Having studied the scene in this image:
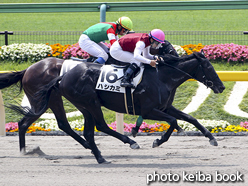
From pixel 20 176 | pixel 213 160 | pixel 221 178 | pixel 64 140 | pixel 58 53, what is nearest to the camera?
pixel 221 178

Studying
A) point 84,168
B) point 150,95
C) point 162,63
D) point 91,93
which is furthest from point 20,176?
point 162,63

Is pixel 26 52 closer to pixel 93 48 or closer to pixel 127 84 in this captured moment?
pixel 93 48

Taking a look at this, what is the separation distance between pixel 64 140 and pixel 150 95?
7.09 feet

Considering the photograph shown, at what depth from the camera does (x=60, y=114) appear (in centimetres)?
585

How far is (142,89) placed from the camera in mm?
5191

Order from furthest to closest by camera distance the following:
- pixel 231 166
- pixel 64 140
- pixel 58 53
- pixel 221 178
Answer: pixel 58 53 → pixel 64 140 → pixel 231 166 → pixel 221 178

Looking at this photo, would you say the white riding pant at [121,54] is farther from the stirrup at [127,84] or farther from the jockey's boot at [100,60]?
the stirrup at [127,84]

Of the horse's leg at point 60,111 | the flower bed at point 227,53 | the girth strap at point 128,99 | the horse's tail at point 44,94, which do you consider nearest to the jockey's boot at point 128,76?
the girth strap at point 128,99

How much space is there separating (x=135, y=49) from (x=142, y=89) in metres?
0.53

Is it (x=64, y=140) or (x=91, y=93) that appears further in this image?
(x=64, y=140)

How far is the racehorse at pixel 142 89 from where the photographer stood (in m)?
5.18

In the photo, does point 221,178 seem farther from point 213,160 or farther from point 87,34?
point 87,34

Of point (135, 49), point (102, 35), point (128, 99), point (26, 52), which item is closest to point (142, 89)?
point (128, 99)

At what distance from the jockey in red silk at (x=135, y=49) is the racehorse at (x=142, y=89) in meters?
0.19
